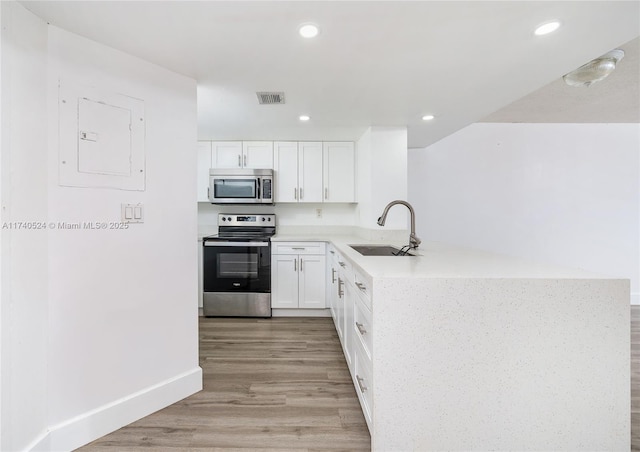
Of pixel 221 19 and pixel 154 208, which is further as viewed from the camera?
pixel 154 208

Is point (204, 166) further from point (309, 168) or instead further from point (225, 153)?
point (309, 168)

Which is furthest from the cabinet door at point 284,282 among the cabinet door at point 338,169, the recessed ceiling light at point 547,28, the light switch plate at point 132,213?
Result: the recessed ceiling light at point 547,28

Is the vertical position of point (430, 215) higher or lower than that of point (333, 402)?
higher

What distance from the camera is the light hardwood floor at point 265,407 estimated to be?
1548 millimetres

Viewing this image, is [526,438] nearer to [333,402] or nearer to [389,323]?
[389,323]

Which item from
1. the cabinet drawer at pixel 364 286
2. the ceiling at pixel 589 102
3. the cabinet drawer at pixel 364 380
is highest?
the ceiling at pixel 589 102

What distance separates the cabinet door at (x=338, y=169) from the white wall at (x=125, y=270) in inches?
77.8

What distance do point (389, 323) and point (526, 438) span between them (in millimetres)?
765

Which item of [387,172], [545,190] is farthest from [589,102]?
[387,172]

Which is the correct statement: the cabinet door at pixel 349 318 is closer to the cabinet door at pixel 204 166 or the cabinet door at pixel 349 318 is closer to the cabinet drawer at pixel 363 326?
the cabinet drawer at pixel 363 326

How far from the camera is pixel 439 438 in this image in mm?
1331

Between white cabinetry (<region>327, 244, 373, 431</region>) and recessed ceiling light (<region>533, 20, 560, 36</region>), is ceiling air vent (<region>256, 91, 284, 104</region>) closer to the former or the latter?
white cabinetry (<region>327, 244, 373, 431</region>)

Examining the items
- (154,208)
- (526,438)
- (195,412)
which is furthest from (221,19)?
(526,438)

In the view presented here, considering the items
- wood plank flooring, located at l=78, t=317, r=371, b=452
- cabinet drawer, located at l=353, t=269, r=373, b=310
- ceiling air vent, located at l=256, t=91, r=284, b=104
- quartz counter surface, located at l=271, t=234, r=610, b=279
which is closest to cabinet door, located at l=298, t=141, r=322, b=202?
ceiling air vent, located at l=256, t=91, r=284, b=104
